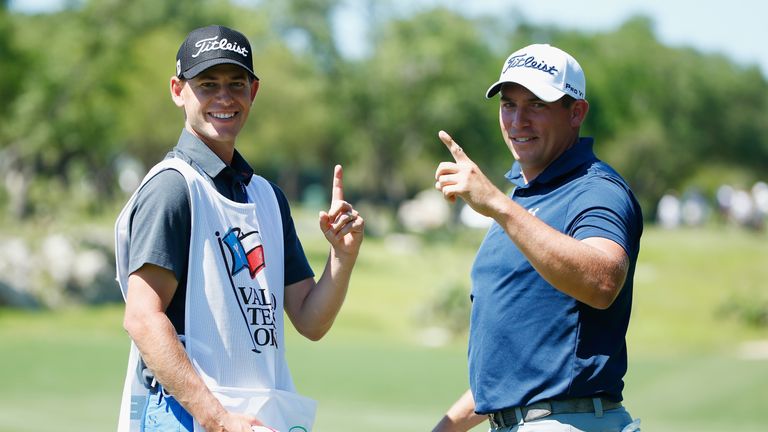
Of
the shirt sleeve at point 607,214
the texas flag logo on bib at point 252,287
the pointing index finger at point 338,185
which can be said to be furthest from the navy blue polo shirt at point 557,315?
the texas flag logo on bib at point 252,287

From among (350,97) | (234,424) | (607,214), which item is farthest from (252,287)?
(350,97)

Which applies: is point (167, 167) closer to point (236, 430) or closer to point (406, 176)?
point (236, 430)

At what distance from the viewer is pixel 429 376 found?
1833 centimetres

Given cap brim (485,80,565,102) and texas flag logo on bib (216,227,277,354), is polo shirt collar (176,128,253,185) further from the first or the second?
cap brim (485,80,565,102)

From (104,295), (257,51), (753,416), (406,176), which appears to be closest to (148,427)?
(753,416)

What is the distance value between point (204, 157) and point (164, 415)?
3.02 ft

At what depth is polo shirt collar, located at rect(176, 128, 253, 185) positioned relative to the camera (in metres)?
3.94

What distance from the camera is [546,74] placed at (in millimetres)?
4152

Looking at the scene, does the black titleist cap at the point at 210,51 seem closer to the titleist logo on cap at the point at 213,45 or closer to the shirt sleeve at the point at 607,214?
the titleist logo on cap at the point at 213,45

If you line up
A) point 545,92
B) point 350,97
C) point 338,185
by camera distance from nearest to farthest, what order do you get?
1. point 545,92
2. point 338,185
3. point 350,97

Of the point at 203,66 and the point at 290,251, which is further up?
the point at 203,66

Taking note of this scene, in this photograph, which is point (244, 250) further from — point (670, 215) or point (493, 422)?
point (670, 215)

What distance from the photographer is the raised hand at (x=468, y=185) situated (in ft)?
12.0

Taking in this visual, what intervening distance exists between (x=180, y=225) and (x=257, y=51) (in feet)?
184
